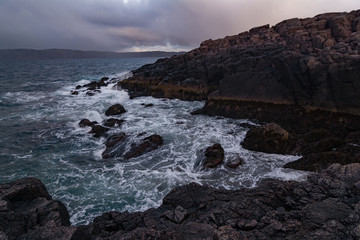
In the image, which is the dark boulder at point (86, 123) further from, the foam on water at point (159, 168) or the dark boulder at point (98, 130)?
the dark boulder at point (98, 130)

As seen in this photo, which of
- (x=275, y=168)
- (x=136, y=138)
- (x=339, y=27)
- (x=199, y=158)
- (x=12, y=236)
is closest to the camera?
(x=12, y=236)

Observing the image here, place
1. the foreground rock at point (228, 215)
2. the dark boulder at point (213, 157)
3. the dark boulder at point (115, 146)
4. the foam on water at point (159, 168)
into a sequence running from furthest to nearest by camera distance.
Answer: the dark boulder at point (115, 146)
the dark boulder at point (213, 157)
the foam on water at point (159, 168)
the foreground rock at point (228, 215)

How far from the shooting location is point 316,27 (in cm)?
3544

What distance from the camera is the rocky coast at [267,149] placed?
6.86 meters

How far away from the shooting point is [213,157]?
1509 cm

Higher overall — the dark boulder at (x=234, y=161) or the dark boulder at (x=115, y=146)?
the dark boulder at (x=234, y=161)

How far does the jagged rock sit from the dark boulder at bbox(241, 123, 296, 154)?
1350 centimetres

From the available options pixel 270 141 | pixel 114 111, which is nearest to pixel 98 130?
pixel 114 111

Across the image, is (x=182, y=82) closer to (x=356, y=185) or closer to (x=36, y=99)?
(x=36, y=99)

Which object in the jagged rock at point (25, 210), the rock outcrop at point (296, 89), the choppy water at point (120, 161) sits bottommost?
the choppy water at point (120, 161)

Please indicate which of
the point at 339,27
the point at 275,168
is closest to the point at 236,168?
the point at 275,168

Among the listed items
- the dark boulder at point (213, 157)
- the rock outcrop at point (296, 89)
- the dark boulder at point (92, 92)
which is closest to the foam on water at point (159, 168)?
the dark boulder at point (213, 157)

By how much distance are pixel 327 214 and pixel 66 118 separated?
2725 centimetres

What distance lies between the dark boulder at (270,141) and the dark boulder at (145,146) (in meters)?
7.16
